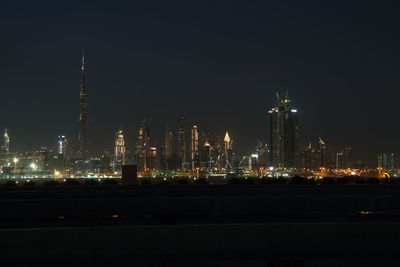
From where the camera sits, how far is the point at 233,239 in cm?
1151

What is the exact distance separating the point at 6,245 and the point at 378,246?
301 inches

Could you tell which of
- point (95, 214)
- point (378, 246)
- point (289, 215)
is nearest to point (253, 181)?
point (289, 215)

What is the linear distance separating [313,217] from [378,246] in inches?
403

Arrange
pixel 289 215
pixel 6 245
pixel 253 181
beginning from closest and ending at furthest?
1. pixel 6 245
2. pixel 289 215
3. pixel 253 181

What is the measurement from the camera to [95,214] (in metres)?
20.6

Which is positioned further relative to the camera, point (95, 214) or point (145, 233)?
point (95, 214)

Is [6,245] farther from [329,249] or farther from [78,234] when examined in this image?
[329,249]

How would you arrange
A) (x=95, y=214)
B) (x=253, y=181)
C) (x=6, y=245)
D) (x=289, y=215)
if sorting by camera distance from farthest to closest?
(x=253, y=181)
(x=289, y=215)
(x=95, y=214)
(x=6, y=245)

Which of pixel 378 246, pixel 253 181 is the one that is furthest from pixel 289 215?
pixel 253 181

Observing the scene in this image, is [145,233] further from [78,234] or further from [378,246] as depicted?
[378,246]

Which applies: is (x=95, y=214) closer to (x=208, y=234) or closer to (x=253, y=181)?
(x=208, y=234)

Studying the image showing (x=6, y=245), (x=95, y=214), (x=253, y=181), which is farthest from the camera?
(x=253, y=181)

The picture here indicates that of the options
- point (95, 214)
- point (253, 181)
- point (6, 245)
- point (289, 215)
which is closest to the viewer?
point (6, 245)

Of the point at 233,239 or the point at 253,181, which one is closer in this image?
the point at 233,239
